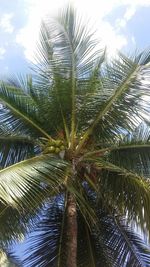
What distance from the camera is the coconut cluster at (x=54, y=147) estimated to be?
1012 centimetres

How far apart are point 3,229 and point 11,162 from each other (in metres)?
1.49

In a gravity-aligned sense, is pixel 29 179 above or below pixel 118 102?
below

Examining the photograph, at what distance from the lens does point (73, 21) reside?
10.8m

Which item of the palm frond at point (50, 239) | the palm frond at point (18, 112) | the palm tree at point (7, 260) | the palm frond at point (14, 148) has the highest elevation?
the palm frond at point (18, 112)

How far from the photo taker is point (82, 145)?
10539 millimetres

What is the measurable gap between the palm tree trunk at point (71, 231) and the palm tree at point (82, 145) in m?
0.02

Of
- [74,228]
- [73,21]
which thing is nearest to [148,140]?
[74,228]

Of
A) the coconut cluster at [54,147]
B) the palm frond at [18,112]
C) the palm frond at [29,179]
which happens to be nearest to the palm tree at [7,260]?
the palm frond at [18,112]

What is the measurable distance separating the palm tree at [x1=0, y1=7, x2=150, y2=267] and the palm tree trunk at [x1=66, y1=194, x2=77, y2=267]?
0.02 metres

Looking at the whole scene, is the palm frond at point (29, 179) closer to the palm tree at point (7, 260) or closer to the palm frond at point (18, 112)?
the palm frond at point (18, 112)

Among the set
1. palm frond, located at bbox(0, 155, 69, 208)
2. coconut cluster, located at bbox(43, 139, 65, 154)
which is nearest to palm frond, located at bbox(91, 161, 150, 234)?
coconut cluster, located at bbox(43, 139, 65, 154)

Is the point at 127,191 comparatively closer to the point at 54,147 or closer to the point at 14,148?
the point at 54,147

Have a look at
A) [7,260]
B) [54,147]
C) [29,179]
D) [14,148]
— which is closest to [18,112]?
[14,148]

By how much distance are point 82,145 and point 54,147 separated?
0.64 metres
